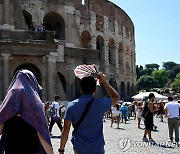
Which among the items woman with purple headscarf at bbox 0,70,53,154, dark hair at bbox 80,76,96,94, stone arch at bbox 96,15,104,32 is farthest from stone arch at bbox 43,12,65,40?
woman with purple headscarf at bbox 0,70,53,154

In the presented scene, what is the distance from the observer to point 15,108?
9.98ft

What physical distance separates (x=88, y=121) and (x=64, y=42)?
1127 inches

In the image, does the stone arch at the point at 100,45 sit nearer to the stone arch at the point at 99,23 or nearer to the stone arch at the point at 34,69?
the stone arch at the point at 99,23

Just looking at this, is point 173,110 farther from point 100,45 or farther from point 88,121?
point 100,45

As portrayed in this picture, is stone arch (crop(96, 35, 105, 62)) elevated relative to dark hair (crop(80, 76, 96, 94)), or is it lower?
elevated

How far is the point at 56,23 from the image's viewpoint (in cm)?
3494

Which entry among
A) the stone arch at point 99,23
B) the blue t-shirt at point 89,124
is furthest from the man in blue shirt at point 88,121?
the stone arch at point 99,23

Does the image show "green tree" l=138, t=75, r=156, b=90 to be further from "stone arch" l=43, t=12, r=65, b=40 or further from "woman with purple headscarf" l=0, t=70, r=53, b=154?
"woman with purple headscarf" l=0, t=70, r=53, b=154

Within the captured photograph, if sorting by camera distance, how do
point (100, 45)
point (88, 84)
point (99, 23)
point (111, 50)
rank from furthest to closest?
1. point (111, 50)
2. point (100, 45)
3. point (99, 23)
4. point (88, 84)

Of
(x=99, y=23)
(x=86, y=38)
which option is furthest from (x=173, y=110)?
(x=99, y=23)

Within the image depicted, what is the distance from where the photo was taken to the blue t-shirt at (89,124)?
3.70 meters

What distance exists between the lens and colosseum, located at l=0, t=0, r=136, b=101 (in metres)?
22.7

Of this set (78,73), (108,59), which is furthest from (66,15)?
(78,73)

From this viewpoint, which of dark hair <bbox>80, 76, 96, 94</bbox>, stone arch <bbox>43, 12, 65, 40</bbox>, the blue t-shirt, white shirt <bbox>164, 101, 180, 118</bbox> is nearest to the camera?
the blue t-shirt
